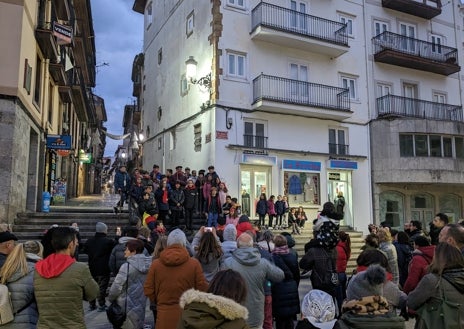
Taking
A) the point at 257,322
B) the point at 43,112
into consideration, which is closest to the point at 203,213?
the point at 43,112

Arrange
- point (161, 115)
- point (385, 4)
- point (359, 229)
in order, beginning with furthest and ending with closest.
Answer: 1. point (161, 115)
2. point (385, 4)
3. point (359, 229)

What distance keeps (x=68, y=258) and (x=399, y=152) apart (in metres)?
20.2

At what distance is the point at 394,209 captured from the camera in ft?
71.9

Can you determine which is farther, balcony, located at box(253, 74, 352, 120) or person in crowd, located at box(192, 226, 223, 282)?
balcony, located at box(253, 74, 352, 120)

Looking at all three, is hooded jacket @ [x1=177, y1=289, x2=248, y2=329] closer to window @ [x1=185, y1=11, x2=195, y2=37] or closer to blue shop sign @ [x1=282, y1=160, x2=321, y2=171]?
blue shop sign @ [x1=282, y1=160, x2=321, y2=171]

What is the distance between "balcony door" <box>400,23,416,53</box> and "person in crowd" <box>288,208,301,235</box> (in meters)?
11.8

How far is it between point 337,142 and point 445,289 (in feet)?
57.6

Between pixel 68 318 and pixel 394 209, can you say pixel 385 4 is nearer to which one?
pixel 394 209

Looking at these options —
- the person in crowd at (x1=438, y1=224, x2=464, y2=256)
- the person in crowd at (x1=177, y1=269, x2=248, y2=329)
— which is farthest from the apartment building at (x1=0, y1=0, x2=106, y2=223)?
the person in crowd at (x1=438, y1=224, x2=464, y2=256)

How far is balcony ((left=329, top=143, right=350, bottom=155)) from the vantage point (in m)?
20.4

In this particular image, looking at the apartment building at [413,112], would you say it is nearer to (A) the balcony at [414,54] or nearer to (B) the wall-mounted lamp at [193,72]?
(A) the balcony at [414,54]

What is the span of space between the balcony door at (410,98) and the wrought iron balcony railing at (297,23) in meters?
4.84

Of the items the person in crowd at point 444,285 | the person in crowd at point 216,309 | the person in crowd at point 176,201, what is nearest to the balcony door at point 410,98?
the person in crowd at point 176,201

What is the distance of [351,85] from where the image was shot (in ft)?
70.6
